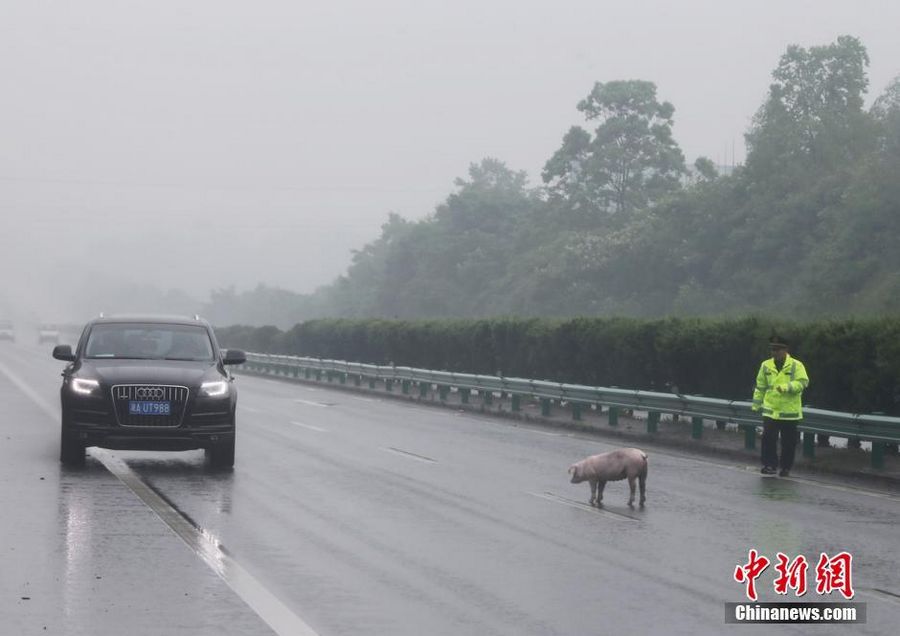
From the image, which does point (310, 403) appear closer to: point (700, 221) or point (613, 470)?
point (613, 470)

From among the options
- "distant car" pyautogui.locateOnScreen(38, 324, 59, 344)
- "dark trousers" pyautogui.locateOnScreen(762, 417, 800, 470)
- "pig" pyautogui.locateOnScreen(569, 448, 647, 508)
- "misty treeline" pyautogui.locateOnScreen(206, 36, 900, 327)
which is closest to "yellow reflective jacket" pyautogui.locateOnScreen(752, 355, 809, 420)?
"dark trousers" pyautogui.locateOnScreen(762, 417, 800, 470)

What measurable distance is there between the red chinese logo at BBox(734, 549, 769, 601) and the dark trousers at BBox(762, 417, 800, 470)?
23.9 ft

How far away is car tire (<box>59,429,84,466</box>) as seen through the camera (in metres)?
17.1

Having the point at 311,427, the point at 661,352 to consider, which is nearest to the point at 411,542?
the point at 311,427

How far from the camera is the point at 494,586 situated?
9.89 m

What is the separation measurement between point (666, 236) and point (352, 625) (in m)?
83.0

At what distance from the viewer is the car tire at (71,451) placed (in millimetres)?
17094

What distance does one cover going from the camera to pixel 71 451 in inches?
680

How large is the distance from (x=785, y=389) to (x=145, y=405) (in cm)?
794

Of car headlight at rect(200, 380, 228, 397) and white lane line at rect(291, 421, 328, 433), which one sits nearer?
car headlight at rect(200, 380, 228, 397)

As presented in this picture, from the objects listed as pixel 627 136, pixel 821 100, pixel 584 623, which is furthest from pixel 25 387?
pixel 627 136

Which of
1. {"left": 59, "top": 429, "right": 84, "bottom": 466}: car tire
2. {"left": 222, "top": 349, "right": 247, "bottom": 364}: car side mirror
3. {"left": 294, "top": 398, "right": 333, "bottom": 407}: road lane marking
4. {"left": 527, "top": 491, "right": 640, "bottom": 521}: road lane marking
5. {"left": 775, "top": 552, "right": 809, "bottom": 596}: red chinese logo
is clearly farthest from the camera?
{"left": 294, "top": 398, "right": 333, "bottom": 407}: road lane marking

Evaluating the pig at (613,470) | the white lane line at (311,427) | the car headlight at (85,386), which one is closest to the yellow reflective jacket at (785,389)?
the pig at (613,470)

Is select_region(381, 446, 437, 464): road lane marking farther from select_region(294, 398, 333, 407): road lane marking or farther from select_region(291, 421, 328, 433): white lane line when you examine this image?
select_region(294, 398, 333, 407): road lane marking
